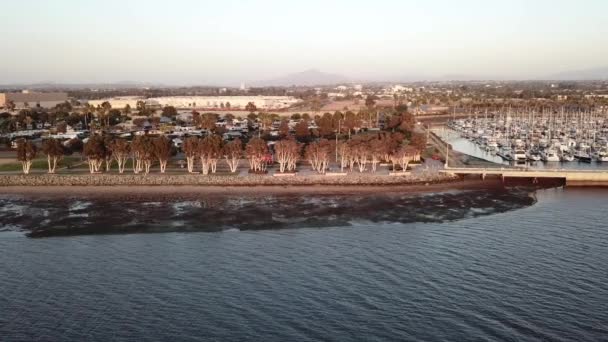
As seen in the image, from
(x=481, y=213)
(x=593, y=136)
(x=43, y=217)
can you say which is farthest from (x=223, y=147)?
(x=593, y=136)

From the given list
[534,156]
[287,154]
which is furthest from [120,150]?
[534,156]

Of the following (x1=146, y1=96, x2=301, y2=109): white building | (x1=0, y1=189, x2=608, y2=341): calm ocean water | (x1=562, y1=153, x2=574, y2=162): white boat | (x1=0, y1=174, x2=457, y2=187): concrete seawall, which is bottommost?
(x1=0, y1=189, x2=608, y2=341): calm ocean water

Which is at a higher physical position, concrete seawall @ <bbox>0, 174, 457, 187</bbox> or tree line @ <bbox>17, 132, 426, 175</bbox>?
tree line @ <bbox>17, 132, 426, 175</bbox>

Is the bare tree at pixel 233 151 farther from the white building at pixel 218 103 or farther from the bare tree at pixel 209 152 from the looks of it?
the white building at pixel 218 103

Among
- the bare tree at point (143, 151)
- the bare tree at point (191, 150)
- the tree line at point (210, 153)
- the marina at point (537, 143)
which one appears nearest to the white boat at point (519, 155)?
the marina at point (537, 143)

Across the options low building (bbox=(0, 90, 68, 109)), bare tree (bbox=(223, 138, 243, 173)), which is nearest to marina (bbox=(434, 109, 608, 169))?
bare tree (bbox=(223, 138, 243, 173))

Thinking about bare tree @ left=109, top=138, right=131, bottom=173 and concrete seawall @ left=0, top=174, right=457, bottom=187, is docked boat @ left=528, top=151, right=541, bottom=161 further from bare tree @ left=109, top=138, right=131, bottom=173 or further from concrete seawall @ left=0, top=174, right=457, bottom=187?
bare tree @ left=109, top=138, right=131, bottom=173
